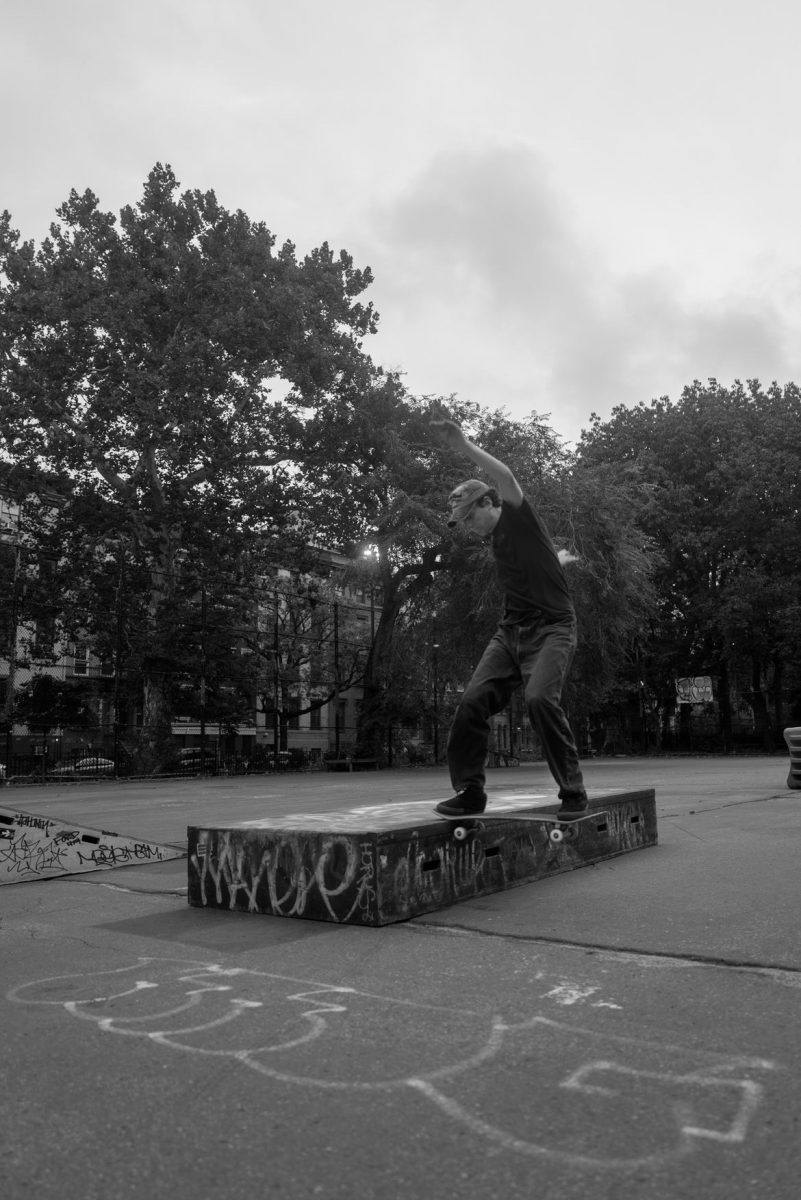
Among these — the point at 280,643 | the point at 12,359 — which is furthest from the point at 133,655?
the point at 12,359

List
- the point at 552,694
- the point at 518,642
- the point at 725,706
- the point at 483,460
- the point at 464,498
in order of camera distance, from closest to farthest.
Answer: the point at 483,460 → the point at 552,694 → the point at 464,498 → the point at 518,642 → the point at 725,706

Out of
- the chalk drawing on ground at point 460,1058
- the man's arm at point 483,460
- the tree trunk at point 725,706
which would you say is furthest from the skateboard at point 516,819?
the tree trunk at point 725,706

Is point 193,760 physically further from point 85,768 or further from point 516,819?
point 516,819

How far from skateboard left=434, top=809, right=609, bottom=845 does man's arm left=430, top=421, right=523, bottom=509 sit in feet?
5.98

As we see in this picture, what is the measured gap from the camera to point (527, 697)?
18.0 ft

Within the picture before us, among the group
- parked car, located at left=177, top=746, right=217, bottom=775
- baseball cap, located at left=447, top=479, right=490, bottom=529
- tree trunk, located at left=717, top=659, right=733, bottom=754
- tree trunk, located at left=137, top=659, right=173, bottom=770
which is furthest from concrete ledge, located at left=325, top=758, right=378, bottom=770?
baseball cap, located at left=447, top=479, right=490, bottom=529

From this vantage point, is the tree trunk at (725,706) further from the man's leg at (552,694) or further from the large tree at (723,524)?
the man's leg at (552,694)

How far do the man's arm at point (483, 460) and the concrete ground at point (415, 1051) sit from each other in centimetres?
231

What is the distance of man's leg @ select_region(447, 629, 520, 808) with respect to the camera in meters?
5.70

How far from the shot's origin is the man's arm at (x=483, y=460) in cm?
512

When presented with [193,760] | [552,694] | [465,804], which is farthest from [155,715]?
[552,694]

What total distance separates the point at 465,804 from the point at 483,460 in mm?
2009

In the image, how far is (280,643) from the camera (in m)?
37.2

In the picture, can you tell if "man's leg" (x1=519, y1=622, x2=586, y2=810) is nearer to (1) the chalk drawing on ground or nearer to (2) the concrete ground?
(2) the concrete ground
